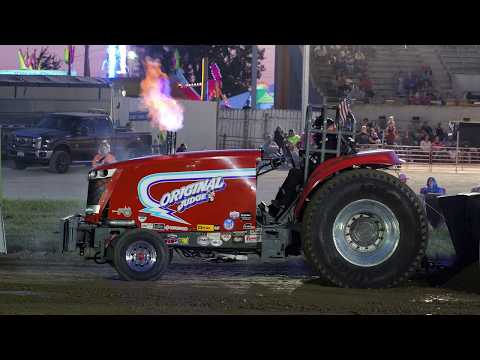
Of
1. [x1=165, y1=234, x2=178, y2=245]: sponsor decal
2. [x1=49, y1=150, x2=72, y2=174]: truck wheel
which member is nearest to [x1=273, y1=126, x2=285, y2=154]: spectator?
[x1=165, y1=234, x2=178, y2=245]: sponsor decal

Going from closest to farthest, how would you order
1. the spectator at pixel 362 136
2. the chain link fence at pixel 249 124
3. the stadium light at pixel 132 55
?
the spectator at pixel 362 136 < the chain link fence at pixel 249 124 < the stadium light at pixel 132 55

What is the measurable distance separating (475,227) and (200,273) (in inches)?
129

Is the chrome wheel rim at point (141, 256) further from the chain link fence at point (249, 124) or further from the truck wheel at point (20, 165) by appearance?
the chain link fence at point (249, 124)

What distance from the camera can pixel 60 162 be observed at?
20.8 meters

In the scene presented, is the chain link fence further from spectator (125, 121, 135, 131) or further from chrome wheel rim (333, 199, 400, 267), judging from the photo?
chrome wheel rim (333, 199, 400, 267)

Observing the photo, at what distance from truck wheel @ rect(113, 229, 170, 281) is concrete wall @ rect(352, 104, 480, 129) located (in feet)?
61.3

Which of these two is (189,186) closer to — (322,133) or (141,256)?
(141,256)

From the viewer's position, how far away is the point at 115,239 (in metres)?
8.99

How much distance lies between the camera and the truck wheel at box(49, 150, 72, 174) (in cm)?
2065

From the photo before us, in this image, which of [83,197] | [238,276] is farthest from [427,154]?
[238,276]

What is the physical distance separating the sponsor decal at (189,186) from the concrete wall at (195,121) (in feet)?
46.1

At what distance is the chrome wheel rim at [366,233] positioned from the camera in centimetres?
867

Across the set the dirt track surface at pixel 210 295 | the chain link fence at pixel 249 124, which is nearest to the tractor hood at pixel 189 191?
the dirt track surface at pixel 210 295
